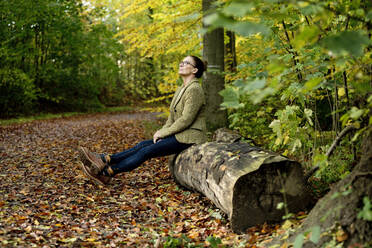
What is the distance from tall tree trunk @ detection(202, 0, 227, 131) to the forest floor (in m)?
1.34

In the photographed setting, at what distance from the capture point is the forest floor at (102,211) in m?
2.84

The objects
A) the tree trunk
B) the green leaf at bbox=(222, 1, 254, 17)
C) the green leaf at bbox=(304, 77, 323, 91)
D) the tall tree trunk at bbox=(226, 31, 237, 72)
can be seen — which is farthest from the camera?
the tall tree trunk at bbox=(226, 31, 237, 72)

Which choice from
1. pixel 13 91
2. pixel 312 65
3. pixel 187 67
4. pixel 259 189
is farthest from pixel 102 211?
pixel 13 91

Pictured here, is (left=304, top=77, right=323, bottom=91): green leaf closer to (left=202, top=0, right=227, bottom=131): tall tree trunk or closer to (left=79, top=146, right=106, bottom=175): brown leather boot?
(left=79, top=146, right=106, bottom=175): brown leather boot

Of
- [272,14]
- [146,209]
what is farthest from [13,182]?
[272,14]

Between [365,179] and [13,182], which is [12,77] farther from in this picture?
[365,179]

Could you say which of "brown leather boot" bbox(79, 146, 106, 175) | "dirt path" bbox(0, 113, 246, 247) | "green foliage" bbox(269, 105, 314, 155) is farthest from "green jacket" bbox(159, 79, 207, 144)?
"green foliage" bbox(269, 105, 314, 155)

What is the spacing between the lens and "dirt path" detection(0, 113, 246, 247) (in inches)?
114

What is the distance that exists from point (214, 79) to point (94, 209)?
363cm

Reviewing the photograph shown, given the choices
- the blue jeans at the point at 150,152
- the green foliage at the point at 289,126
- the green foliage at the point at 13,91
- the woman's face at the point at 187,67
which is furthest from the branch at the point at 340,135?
the green foliage at the point at 13,91

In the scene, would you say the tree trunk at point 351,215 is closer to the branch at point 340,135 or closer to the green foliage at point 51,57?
the branch at point 340,135

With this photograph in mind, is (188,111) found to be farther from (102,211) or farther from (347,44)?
(347,44)

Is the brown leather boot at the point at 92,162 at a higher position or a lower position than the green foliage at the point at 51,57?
lower

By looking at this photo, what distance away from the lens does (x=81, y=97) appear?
61.7ft
